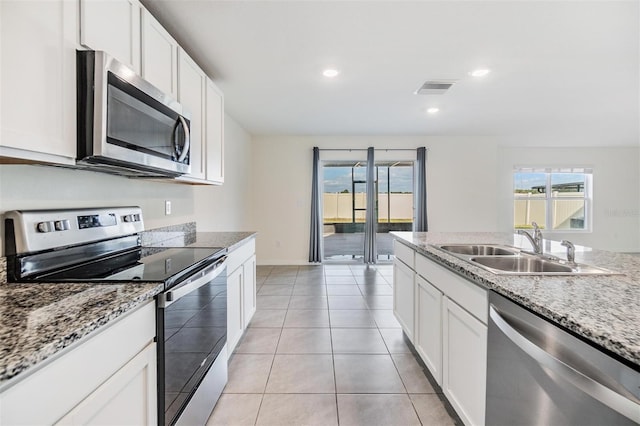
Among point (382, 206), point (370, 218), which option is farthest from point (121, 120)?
point (382, 206)

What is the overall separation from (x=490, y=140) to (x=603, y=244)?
A: 4.04m

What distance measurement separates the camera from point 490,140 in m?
5.69

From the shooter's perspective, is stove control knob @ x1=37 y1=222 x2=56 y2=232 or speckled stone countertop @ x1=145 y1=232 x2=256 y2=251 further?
speckled stone countertop @ x1=145 y1=232 x2=256 y2=251

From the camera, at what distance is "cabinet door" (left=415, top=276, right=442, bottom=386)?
5.71 ft

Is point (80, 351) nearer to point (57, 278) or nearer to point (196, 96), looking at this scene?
point (57, 278)

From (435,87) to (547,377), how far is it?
2923 millimetres

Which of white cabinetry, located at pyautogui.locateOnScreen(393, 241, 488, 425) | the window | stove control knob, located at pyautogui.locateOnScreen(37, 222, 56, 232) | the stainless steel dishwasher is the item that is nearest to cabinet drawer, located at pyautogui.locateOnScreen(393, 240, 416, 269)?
white cabinetry, located at pyautogui.locateOnScreen(393, 241, 488, 425)

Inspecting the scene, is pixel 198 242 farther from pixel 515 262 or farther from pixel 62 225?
pixel 515 262

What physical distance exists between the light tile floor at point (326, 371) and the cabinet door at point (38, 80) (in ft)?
5.17

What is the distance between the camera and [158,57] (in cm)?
174

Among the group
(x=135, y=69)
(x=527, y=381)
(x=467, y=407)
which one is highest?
(x=135, y=69)

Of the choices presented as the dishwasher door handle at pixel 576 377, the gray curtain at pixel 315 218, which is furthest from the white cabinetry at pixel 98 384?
the gray curtain at pixel 315 218

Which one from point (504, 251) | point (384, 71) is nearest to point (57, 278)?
point (504, 251)

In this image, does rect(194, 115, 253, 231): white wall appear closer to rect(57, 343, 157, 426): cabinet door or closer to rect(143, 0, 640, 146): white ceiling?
rect(143, 0, 640, 146): white ceiling
